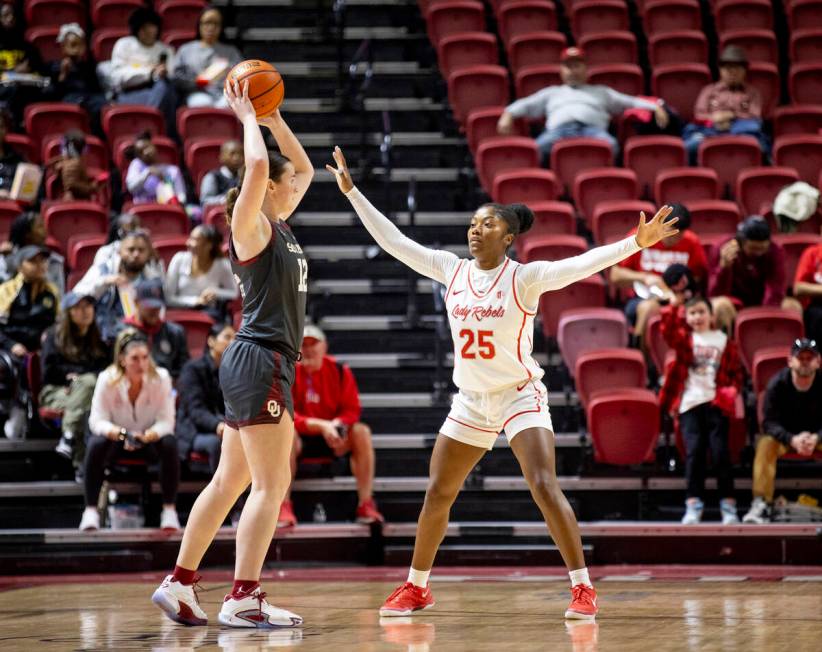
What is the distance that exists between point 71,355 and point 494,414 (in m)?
4.06

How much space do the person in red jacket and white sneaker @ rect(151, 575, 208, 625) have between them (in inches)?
113

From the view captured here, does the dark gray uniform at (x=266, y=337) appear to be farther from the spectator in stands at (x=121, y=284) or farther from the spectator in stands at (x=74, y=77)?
the spectator in stands at (x=74, y=77)

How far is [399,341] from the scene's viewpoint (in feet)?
32.0

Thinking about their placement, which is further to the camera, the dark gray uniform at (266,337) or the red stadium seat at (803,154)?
the red stadium seat at (803,154)

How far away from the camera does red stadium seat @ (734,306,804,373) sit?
8703mm

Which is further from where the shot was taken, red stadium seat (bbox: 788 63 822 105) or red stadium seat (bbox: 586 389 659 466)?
red stadium seat (bbox: 788 63 822 105)

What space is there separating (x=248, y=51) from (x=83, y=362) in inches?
199

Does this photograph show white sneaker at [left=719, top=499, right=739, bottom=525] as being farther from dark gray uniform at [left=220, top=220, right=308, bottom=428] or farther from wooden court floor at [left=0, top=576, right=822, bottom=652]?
dark gray uniform at [left=220, top=220, right=308, bottom=428]

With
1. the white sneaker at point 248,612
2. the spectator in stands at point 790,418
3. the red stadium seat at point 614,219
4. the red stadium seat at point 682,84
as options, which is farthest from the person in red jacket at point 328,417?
the red stadium seat at point 682,84

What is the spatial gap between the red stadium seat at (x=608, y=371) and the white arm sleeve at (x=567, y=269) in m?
3.12

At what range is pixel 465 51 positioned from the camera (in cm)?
1218

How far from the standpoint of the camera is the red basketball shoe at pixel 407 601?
210 inches

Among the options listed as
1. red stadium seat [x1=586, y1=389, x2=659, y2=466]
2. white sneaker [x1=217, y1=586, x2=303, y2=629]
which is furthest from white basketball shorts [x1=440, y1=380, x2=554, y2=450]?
red stadium seat [x1=586, y1=389, x2=659, y2=466]

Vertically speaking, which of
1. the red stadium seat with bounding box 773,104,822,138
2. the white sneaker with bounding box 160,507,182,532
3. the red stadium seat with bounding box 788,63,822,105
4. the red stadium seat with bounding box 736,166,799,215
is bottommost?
the white sneaker with bounding box 160,507,182,532
